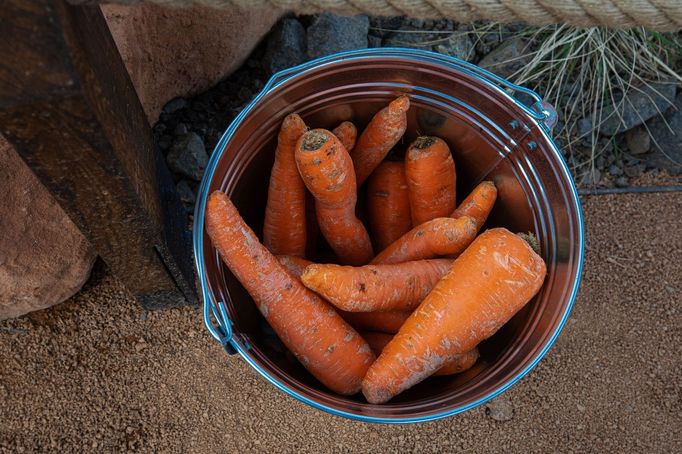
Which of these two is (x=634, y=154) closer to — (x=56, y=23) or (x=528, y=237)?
(x=528, y=237)

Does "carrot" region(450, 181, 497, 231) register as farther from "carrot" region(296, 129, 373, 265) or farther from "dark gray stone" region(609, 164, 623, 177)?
"dark gray stone" region(609, 164, 623, 177)

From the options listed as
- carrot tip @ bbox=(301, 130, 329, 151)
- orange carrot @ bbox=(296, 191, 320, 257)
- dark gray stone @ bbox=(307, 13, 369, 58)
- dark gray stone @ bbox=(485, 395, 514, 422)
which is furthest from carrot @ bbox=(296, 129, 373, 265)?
dark gray stone @ bbox=(307, 13, 369, 58)

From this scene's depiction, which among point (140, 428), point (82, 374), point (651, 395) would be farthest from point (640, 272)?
point (82, 374)

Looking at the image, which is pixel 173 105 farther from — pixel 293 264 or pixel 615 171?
pixel 615 171

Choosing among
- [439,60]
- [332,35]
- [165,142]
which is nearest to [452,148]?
[439,60]

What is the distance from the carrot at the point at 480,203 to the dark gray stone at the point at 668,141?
83cm

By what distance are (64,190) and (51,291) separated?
0.59 metres

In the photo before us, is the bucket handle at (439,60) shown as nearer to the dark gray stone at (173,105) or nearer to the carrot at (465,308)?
the carrot at (465,308)

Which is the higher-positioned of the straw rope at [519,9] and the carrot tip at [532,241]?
the straw rope at [519,9]

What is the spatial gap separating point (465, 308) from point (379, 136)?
0.44 metres

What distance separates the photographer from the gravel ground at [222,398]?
1465 millimetres

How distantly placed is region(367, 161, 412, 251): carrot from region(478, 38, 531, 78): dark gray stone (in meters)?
0.62

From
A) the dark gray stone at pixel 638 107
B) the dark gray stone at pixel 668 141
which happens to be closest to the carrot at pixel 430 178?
the dark gray stone at pixel 638 107

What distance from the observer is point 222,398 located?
151 cm
